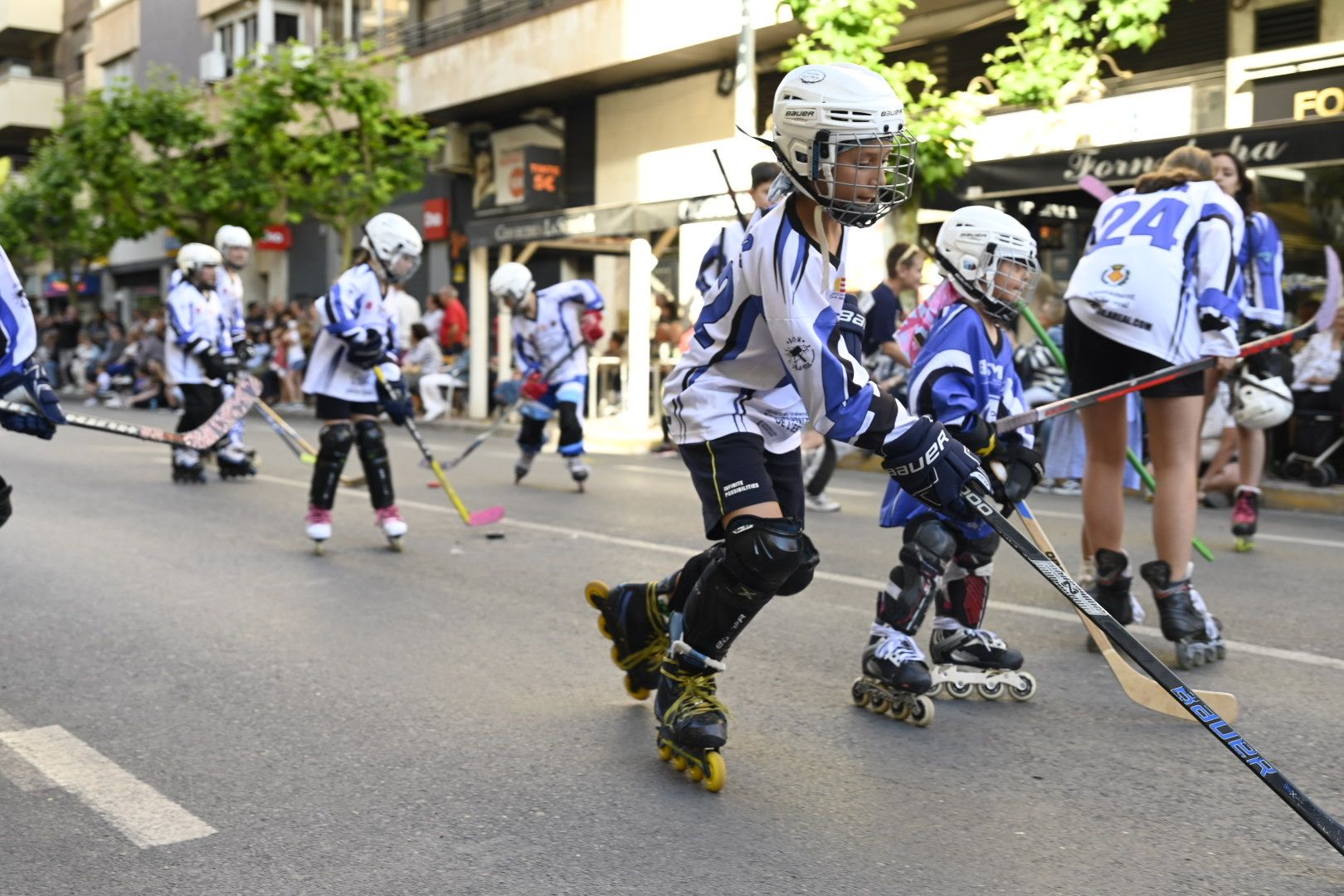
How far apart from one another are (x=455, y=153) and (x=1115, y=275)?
22.4 meters

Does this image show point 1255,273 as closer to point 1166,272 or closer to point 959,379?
point 1166,272

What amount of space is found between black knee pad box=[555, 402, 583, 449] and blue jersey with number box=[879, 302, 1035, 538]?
6.89 m

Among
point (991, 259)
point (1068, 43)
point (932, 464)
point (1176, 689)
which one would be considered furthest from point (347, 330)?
point (1068, 43)

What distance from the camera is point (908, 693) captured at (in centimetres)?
453

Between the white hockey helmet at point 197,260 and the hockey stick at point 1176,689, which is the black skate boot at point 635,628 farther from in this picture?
the white hockey helmet at point 197,260

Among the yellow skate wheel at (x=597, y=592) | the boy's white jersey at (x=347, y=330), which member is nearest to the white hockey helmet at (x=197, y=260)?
the boy's white jersey at (x=347, y=330)

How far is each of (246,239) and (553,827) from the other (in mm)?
9327

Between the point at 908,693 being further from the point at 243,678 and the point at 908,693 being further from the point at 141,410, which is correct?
the point at 141,410

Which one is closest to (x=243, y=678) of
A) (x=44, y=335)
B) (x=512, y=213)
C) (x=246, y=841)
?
(x=246, y=841)

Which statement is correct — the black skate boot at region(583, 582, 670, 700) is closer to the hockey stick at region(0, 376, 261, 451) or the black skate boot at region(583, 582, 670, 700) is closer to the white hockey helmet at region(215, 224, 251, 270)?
the hockey stick at region(0, 376, 261, 451)

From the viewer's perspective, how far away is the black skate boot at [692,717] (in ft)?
12.8

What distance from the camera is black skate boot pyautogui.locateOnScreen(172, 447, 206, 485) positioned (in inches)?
469

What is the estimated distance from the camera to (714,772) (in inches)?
152

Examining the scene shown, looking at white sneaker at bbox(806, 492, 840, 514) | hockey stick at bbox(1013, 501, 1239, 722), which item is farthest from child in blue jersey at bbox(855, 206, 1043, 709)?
white sneaker at bbox(806, 492, 840, 514)
